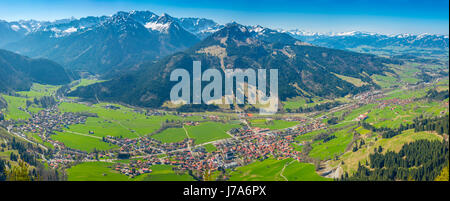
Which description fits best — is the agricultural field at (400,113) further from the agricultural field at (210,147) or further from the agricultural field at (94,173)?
the agricultural field at (94,173)

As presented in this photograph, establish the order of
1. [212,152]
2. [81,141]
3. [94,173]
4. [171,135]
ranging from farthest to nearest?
[171,135] → [81,141] → [212,152] → [94,173]

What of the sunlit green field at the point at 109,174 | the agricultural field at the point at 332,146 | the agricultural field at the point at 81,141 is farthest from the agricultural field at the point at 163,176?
the agricultural field at the point at 332,146

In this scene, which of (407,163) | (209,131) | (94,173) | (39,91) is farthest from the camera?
(39,91)

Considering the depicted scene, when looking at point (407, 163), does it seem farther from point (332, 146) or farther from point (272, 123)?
point (272, 123)

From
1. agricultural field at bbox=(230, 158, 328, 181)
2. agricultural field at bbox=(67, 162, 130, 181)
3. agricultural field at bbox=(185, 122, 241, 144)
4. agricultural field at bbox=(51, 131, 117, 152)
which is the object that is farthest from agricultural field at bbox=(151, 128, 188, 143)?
agricultural field at bbox=(230, 158, 328, 181)

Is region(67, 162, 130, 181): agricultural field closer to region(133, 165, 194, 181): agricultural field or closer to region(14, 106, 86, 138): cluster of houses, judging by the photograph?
region(133, 165, 194, 181): agricultural field

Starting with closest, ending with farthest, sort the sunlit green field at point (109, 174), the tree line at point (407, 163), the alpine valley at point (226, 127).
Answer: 1. the tree line at point (407, 163)
2. the sunlit green field at point (109, 174)
3. the alpine valley at point (226, 127)

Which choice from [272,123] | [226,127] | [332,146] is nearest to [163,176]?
[226,127]
